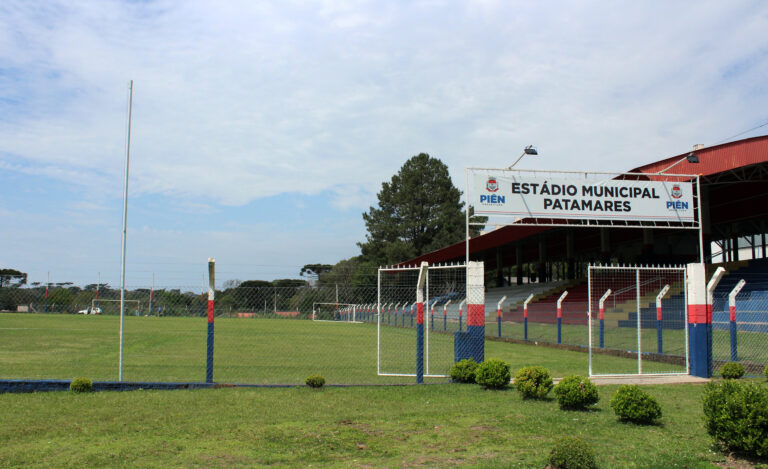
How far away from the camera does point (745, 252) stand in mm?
36625

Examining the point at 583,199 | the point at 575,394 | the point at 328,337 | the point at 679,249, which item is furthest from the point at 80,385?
the point at 679,249

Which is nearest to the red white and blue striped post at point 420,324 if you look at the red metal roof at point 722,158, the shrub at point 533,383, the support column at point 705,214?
the shrub at point 533,383

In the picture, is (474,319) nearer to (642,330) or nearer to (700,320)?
(700,320)

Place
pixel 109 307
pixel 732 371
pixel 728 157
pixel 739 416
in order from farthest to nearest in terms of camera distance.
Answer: pixel 109 307
pixel 728 157
pixel 732 371
pixel 739 416

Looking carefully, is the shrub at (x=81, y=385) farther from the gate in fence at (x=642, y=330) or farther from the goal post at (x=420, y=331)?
the gate in fence at (x=642, y=330)

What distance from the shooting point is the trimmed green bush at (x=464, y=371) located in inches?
431

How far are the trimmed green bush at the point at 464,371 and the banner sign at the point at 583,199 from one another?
444 cm

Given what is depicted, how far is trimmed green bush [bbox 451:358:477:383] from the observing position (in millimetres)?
10945

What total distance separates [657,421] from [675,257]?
3386cm

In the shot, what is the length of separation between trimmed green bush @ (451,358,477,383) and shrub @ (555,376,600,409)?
99.3 inches

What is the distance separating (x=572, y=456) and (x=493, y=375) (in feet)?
15.7

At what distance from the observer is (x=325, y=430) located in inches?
290

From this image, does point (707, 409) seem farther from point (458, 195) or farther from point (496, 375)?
point (458, 195)

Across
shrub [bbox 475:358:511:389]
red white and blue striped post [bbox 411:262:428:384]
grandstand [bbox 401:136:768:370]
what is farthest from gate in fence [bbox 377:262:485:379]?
grandstand [bbox 401:136:768:370]
